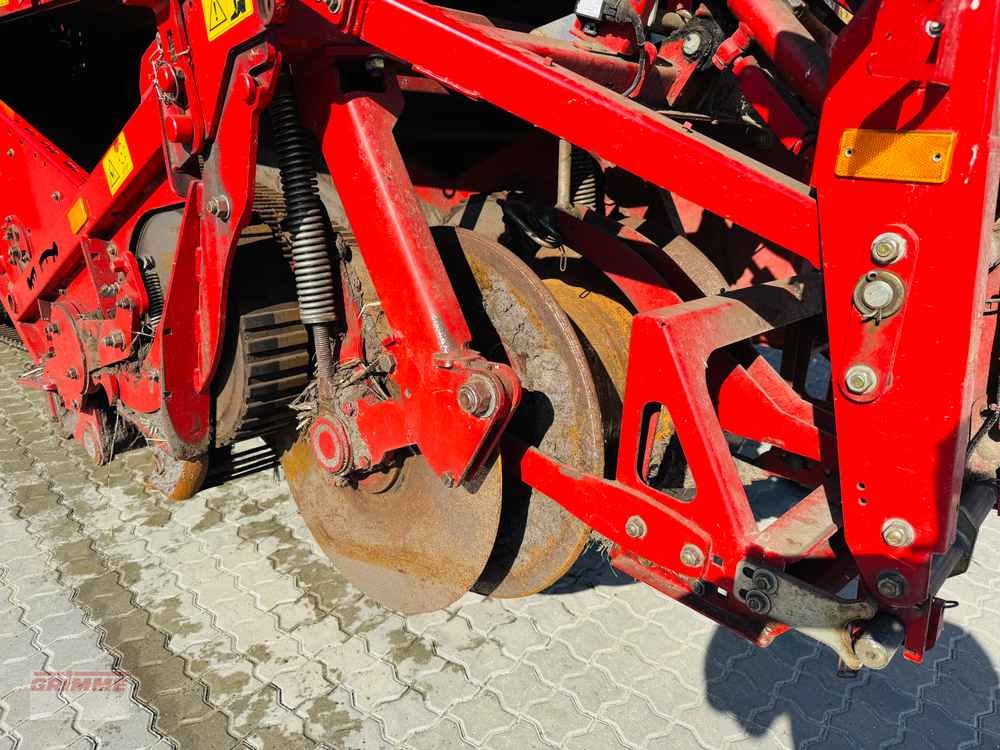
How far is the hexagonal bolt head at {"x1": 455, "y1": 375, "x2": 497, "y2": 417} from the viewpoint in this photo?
1.58 metres

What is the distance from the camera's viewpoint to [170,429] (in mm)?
2252

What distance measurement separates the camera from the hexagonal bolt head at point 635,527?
5.22 ft

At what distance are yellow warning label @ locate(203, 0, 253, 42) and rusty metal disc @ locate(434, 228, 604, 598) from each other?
2.41 feet

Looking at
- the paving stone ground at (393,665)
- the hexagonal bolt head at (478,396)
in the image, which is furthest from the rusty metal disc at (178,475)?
the hexagonal bolt head at (478,396)

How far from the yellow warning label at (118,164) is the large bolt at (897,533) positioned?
2315 mm

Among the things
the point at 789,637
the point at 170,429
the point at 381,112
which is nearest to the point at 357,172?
the point at 381,112

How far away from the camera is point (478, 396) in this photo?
1.58 meters

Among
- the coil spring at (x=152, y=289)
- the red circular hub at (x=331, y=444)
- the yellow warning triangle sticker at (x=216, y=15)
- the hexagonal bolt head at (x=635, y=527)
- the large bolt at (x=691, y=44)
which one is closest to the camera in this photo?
the hexagonal bolt head at (x=635, y=527)

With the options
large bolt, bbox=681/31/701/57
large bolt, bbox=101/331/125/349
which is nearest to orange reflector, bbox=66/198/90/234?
large bolt, bbox=101/331/125/349

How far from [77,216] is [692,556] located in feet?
8.11

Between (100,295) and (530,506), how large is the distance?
1.81 meters

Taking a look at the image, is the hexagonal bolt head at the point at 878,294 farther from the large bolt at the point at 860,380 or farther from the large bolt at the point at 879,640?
the large bolt at the point at 879,640

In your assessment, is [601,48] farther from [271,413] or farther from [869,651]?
[869,651]

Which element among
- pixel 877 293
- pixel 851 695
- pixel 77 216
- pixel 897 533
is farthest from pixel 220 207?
pixel 851 695
